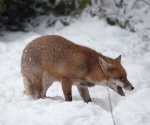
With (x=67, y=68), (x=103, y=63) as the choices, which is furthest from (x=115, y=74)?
(x=67, y=68)

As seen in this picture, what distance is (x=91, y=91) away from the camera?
293 inches

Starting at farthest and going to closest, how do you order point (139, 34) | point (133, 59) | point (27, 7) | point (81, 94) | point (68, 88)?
1. point (27, 7)
2. point (139, 34)
3. point (133, 59)
4. point (81, 94)
5. point (68, 88)

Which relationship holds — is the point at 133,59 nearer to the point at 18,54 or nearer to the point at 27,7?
the point at 18,54

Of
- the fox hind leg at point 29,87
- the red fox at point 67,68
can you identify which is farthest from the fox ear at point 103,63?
the fox hind leg at point 29,87

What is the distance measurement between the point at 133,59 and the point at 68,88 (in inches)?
157

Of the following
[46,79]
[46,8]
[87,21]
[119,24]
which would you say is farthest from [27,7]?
[46,79]

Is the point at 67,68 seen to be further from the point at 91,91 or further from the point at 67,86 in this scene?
the point at 91,91

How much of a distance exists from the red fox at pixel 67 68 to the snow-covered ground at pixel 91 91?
324 millimetres

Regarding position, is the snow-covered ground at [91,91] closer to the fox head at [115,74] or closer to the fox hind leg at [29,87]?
the fox hind leg at [29,87]

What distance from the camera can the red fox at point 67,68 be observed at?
241 inches

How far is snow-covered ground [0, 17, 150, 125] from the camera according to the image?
16.0 ft

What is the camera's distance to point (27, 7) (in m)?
11.9

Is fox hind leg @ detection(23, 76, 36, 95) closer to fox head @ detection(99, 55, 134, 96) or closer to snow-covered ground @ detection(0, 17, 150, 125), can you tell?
snow-covered ground @ detection(0, 17, 150, 125)

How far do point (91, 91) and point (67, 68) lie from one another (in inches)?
57.6
